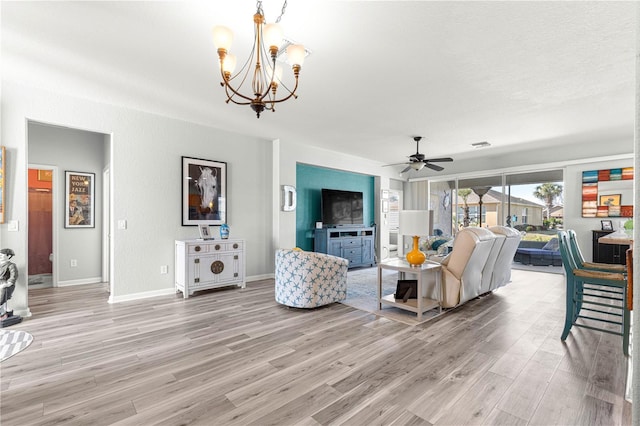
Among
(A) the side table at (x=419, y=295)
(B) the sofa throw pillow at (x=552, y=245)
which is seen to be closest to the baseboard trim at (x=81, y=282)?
(A) the side table at (x=419, y=295)

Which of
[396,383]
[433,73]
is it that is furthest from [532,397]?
[433,73]

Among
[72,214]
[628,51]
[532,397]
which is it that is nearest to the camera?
[532,397]

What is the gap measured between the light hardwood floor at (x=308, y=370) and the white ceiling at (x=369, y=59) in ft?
7.70

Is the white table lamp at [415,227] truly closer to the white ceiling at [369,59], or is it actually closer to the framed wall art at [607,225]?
the white ceiling at [369,59]

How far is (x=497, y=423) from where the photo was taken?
164 centimetres

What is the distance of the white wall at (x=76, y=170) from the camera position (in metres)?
4.58

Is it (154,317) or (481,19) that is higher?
(481,19)

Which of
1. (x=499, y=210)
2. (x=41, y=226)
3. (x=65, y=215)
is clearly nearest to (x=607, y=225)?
(x=499, y=210)

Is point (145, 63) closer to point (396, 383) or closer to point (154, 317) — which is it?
point (154, 317)

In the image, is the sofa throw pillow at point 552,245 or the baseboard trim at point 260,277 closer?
the baseboard trim at point 260,277

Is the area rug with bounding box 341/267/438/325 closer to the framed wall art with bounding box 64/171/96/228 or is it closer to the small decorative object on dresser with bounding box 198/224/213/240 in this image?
the small decorative object on dresser with bounding box 198/224/213/240

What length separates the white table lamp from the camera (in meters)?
3.34

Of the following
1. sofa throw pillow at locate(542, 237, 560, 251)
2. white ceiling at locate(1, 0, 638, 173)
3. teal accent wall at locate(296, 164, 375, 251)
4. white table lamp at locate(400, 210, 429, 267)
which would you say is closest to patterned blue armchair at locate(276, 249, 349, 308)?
white table lamp at locate(400, 210, 429, 267)

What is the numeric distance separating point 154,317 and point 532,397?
3555mm
